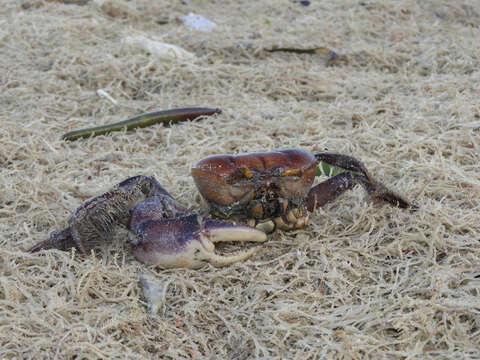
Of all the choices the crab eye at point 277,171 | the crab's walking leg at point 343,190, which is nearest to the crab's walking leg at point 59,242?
the crab eye at point 277,171

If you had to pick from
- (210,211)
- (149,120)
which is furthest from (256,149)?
(210,211)

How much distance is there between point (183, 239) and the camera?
2.21 meters

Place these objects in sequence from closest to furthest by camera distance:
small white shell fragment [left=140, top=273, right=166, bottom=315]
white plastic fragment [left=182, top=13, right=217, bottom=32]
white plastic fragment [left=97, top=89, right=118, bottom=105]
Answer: small white shell fragment [left=140, top=273, right=166, bottom=315] → white plastic fragment [left=97, top=89, right=118, bottom=105] → white plastic fragment [left=182, top=13, right=217, bottom=32]

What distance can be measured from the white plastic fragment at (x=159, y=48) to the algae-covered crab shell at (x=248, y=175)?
2679 mm

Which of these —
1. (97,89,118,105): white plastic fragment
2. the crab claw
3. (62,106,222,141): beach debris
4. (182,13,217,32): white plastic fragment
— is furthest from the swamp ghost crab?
(182,13,217,32): white plastic fragment

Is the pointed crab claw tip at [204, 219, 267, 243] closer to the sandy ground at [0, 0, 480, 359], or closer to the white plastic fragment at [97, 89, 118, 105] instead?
the sandy ground at [0, 0, 480, 359]

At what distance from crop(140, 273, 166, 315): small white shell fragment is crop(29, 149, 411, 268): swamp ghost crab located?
0.11 m

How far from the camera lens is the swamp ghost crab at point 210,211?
2.23 meters

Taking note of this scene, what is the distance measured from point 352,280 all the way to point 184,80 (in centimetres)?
272

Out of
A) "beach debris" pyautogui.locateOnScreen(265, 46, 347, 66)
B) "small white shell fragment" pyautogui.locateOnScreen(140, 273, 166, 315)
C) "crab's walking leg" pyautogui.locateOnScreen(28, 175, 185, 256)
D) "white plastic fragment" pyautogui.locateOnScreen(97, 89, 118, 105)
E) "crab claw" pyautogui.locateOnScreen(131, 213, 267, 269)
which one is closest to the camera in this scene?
"small white shell fragment" pyautogui.locateOnScreen(140, 273, 166, 315)

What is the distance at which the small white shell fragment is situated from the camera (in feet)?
6.73

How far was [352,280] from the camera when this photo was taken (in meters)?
2.23

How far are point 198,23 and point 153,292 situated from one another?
446 centimetres

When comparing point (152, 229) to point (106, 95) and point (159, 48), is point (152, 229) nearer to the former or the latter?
point (106, 95)
